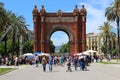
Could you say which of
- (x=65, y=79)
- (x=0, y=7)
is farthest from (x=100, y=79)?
(x=0, y=7)

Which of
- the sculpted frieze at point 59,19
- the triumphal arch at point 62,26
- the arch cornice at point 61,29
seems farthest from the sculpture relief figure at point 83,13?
the arch cornice at point 61,29

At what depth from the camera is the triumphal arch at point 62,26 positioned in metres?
89.9

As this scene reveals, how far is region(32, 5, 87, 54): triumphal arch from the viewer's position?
3541 inches

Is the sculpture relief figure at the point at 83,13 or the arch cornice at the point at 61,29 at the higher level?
the sculpture relief figure at the point at 83,13

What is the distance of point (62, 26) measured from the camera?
3558 inches

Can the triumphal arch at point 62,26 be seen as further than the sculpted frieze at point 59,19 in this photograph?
No

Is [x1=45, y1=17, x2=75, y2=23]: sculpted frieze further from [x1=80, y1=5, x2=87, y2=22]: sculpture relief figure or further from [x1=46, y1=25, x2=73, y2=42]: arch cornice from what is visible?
[x1=80, y1=5, x2=87, y2=22]: sculpture relief figure

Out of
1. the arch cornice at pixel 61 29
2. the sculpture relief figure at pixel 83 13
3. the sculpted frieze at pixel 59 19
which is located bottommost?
the arch cornice at pixel 61 29

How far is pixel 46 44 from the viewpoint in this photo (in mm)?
91500

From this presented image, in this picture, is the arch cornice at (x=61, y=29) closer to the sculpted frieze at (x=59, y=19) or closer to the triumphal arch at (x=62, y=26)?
the triumphal arch at (x=62, y=26)

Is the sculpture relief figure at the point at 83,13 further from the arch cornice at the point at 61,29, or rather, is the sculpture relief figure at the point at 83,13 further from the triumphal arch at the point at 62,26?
the arch cornice at the point at 61,29

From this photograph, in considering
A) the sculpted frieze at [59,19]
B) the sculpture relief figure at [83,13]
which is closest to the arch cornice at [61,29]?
the sculpted frieze at [59,19]

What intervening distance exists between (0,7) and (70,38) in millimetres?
28608

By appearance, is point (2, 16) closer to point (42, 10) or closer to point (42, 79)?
point (42, 10)
